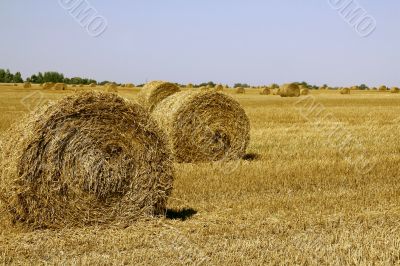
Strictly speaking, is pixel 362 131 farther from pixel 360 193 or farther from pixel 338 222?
pixel 338 222

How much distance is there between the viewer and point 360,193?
8.52m

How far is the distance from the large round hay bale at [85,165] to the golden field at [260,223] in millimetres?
211

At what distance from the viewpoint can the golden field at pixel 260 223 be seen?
541 centimetres

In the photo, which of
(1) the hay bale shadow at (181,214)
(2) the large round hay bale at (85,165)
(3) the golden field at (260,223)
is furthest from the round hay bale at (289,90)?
(2) the large round hay bale at (85,165)

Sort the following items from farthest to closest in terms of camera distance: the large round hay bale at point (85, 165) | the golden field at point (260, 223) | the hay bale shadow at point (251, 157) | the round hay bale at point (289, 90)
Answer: the round hay bale at point (289, 90) → the hay bale shadow at point (251, 157) → the large round hay bale at point (85, 165) → the golden field at point (260, 223)

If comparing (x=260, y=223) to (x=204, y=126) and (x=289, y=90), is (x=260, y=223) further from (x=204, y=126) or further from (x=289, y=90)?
(x=289, y=90)

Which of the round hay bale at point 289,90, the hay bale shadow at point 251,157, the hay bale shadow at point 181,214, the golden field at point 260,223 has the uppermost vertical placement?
the round hay bale at point 289,90

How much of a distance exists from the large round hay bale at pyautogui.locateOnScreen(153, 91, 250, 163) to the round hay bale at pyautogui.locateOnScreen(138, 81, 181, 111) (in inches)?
A: 304

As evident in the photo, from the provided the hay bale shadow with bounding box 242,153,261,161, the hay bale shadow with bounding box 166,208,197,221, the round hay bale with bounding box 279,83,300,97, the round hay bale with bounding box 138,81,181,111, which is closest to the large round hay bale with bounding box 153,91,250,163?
the hay bale shadow with bounding box 242,153,261,161

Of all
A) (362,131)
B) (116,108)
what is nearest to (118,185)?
(116,108)

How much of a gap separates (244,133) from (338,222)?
17.3 ft

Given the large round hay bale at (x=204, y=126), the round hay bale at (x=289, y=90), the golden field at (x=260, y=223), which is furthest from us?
the round hay bale at (x=289, y=90)

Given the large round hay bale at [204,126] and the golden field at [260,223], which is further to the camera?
the large round hay bale at [204,126]

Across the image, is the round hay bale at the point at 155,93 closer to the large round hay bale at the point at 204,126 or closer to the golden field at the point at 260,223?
the large round hay bale at the point at 204,126
